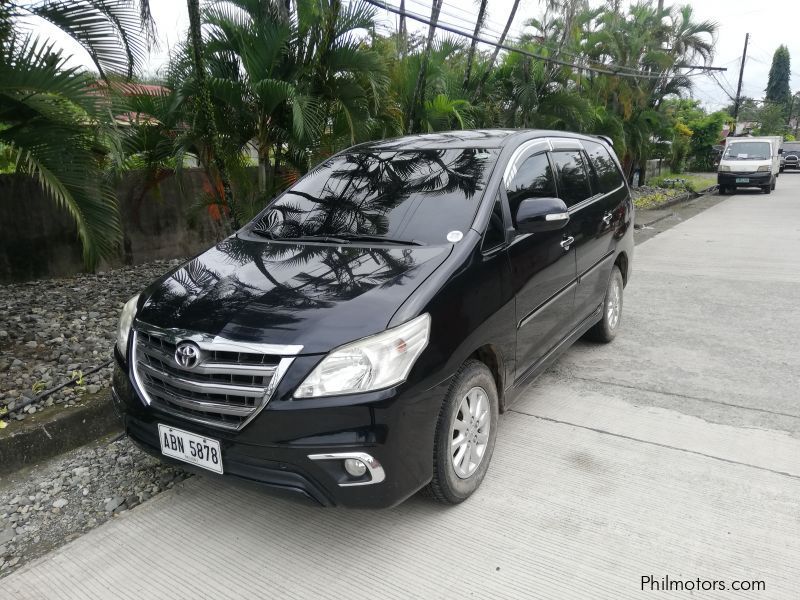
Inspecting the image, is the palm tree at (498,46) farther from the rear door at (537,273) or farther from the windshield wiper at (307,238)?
the windshield wiper at (307,238)

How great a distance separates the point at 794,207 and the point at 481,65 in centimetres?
964

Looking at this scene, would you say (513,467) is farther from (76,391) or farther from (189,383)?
(76,391)

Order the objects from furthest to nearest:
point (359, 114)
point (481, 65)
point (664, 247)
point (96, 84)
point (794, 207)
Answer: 1. point (794, 207)
2. point (481, 65)
3. point (664, 247)
4. point (359, 114)
5. point (96, 84)

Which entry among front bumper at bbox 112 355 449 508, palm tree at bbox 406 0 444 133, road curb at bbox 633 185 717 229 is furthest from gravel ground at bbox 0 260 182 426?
road curb at bbox 633 185 717 229

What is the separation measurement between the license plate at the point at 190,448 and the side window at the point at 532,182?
197cm

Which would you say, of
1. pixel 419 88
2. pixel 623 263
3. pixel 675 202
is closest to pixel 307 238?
pixel 623 263

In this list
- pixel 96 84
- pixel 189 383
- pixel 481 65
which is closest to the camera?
pixel 189 383

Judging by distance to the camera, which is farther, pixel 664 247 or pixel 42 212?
pixel 664 247

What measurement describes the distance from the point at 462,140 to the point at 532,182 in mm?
526

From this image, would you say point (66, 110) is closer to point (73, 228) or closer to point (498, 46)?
point (73, 228)

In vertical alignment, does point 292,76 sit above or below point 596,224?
above

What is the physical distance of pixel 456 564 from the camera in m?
2.59

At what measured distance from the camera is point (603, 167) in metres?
5.05

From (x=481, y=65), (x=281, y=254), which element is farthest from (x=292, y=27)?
(x=481, y=65)
